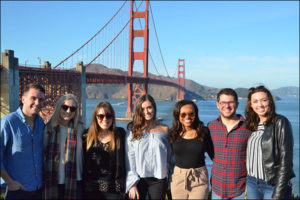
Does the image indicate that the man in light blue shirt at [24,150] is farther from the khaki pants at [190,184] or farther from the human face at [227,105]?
the human face at [227,105]

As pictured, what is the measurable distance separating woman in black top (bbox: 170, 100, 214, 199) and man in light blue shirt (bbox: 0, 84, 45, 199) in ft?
3.60

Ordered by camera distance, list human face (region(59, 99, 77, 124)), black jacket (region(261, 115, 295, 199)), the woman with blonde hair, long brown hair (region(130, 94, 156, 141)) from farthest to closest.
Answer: long brown hair (region(130, 94, 156, 141)) < human face (region(59, 99, 77, 124)) < the woman with blonde hair < black jacket (region(261, 115, 295, 199))

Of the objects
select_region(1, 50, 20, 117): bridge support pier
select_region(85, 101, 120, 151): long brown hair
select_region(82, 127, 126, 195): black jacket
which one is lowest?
select_region(82, 127, 126, 195): black jacket

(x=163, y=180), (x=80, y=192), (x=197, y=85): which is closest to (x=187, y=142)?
(x=163, y=180)

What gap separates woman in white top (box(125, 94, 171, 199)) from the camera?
2447 millimetres

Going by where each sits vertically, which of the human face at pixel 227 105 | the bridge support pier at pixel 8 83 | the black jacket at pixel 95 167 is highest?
the bridge support pier at pixel 8 83

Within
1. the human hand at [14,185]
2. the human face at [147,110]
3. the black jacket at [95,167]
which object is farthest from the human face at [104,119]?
the human hand at [14,185]

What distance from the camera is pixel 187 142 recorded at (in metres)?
2.50

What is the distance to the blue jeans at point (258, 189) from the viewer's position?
2.16 meters

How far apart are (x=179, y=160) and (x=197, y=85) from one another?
149m

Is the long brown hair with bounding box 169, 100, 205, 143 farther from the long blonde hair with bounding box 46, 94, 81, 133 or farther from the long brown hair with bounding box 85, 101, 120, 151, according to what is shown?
the long blonde hair with bounding box 46, 94, 81, 133

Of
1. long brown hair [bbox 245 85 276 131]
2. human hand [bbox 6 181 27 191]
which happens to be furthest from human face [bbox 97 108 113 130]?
long brown hair [bbox 245 85 276 131]

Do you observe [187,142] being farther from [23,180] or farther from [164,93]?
[164,93]

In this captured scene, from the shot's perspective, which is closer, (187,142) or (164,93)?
(187,142)
